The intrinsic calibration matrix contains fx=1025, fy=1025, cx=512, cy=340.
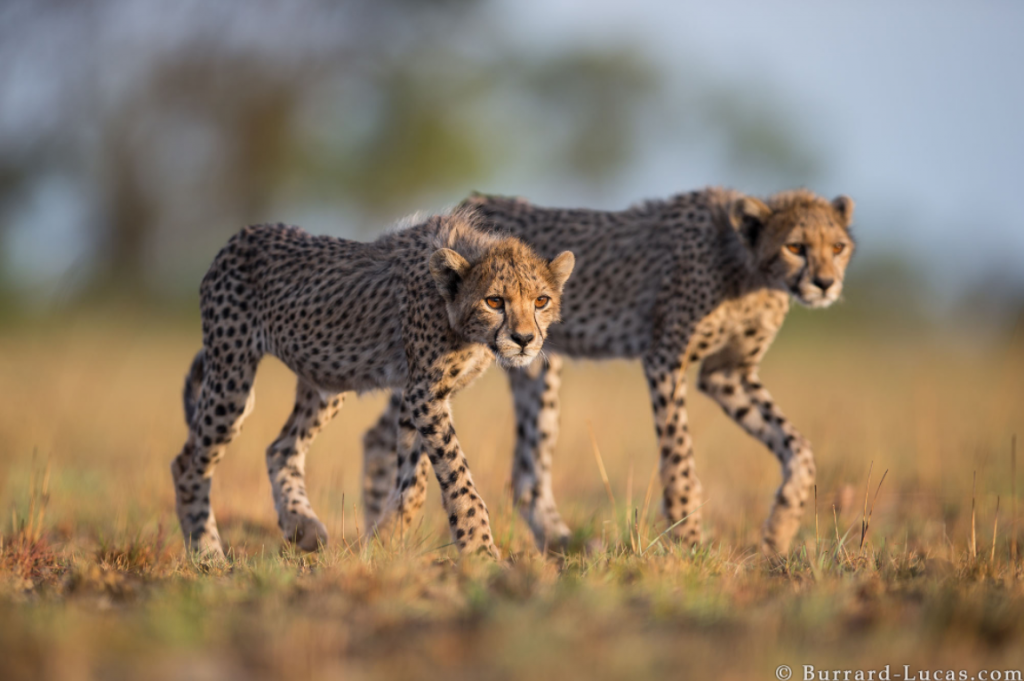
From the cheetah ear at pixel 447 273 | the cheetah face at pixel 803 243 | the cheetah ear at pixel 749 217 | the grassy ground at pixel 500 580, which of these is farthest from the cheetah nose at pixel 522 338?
the cheetah ear at pixel 749 217

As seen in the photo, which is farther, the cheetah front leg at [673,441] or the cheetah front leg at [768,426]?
the cheetah front leg at [673,441]

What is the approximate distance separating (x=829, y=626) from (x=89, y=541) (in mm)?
3560

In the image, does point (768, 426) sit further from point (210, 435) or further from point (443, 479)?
point (210, 435)

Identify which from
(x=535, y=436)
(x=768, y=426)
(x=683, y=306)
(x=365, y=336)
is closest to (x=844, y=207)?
(x=683, y=306)

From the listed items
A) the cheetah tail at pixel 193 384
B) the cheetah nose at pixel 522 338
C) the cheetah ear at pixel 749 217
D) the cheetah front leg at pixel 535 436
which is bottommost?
the cheetah front leg at pixel 535 436

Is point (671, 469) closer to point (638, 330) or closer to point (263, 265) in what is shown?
point (638, 330)

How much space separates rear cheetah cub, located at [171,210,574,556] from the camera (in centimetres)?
426

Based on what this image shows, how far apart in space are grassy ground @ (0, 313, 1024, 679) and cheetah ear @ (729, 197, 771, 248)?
1.49 m

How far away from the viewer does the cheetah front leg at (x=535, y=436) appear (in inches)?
244

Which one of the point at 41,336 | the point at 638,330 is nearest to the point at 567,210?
the point at 638,330

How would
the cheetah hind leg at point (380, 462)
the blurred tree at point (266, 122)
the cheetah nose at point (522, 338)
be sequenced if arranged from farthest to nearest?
the blurred tree at point (266, 122), the cheetah hind leg at point (380, 462), the cheetah nose at point (522, 338)

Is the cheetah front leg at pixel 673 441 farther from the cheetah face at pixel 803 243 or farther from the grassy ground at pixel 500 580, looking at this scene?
the cheetah face at pixel 803 243

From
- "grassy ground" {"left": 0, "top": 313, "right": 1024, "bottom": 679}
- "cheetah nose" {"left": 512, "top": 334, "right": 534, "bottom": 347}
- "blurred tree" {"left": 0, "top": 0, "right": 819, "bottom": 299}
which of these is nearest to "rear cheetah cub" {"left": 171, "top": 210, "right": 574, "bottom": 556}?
"cheetah nose" {"left": 512, "top": 334, "right": 534, "bottom": 347}

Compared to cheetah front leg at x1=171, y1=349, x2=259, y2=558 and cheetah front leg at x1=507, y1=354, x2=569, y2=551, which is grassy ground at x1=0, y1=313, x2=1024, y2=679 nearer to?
cheetah front leg at x1=171, y1=349, x2=259, y2=558
